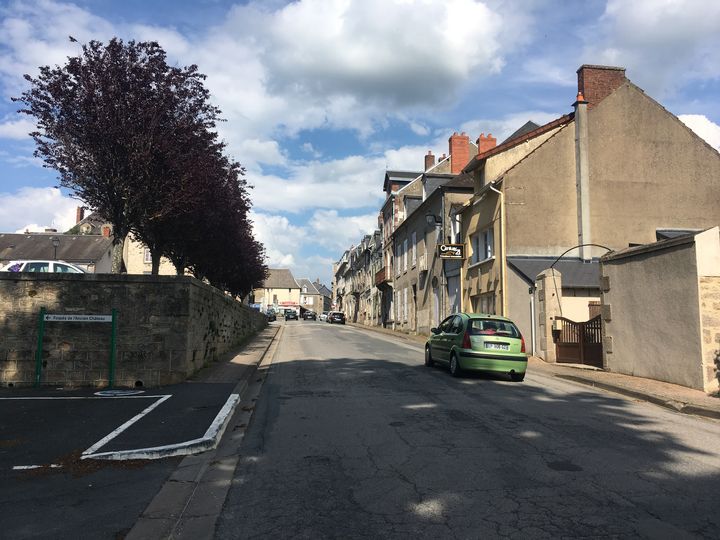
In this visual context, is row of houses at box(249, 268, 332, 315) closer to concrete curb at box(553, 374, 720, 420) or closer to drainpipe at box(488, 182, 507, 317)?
drainpipe at box(488, 182, 507, 317)

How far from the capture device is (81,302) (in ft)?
36.1

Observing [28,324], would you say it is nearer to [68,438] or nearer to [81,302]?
[81,302]

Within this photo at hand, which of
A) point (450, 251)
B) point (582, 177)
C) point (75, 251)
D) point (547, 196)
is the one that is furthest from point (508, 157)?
point (75, 251)

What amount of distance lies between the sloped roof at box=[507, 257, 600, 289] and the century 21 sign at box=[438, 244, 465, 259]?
4.74 metres

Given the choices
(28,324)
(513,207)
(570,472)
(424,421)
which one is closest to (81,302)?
(28,324)

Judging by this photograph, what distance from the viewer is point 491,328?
12805 mm

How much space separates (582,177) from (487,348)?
11527 millimetres

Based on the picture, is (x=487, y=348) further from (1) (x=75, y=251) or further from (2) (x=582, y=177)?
(1) (x=75, y=251)

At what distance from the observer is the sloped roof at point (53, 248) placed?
51.8 m

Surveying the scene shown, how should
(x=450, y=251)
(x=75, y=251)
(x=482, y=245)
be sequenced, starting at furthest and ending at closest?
(x=75, y=251) < (x=450, y=251) < (x=482, y=245)

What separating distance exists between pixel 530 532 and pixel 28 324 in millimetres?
10529

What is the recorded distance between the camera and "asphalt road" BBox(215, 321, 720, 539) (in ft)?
13.4

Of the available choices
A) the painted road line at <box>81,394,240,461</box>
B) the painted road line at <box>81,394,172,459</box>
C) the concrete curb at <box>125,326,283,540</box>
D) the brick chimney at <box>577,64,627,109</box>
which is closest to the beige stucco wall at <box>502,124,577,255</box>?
the brick chimney at <box>577,64,627,109</box>

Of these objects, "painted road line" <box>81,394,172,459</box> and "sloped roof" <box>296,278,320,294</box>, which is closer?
"painted road line" <box>81,394,172,459</box>
